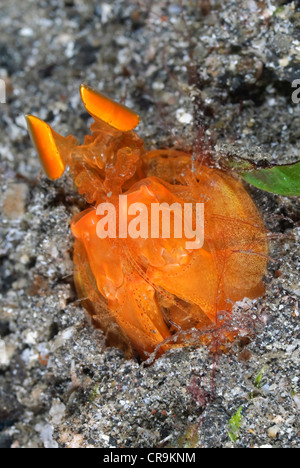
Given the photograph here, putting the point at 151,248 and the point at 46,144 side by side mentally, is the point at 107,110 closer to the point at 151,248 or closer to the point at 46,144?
the point at 46,144

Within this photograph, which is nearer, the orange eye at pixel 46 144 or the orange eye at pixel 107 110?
the orange eye at pixel 107 110

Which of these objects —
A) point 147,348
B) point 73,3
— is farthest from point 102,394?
point 73,3

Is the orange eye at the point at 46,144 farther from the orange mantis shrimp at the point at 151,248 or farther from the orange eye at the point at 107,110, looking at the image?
the orange eye at the point at 107,110

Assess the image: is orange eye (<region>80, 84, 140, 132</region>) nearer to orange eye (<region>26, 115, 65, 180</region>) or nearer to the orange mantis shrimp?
the orange mantis shrimp

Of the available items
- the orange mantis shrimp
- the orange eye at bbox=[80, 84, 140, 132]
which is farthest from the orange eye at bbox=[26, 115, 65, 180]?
the orange eye at bbox=[80, 84, 140, 132]

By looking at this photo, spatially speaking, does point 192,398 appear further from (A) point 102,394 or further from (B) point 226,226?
(B) point 226,226

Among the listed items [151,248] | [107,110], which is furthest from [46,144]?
[151,248]

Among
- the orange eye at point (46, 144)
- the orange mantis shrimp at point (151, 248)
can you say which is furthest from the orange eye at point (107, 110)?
the orange eye at point (46, 144)
